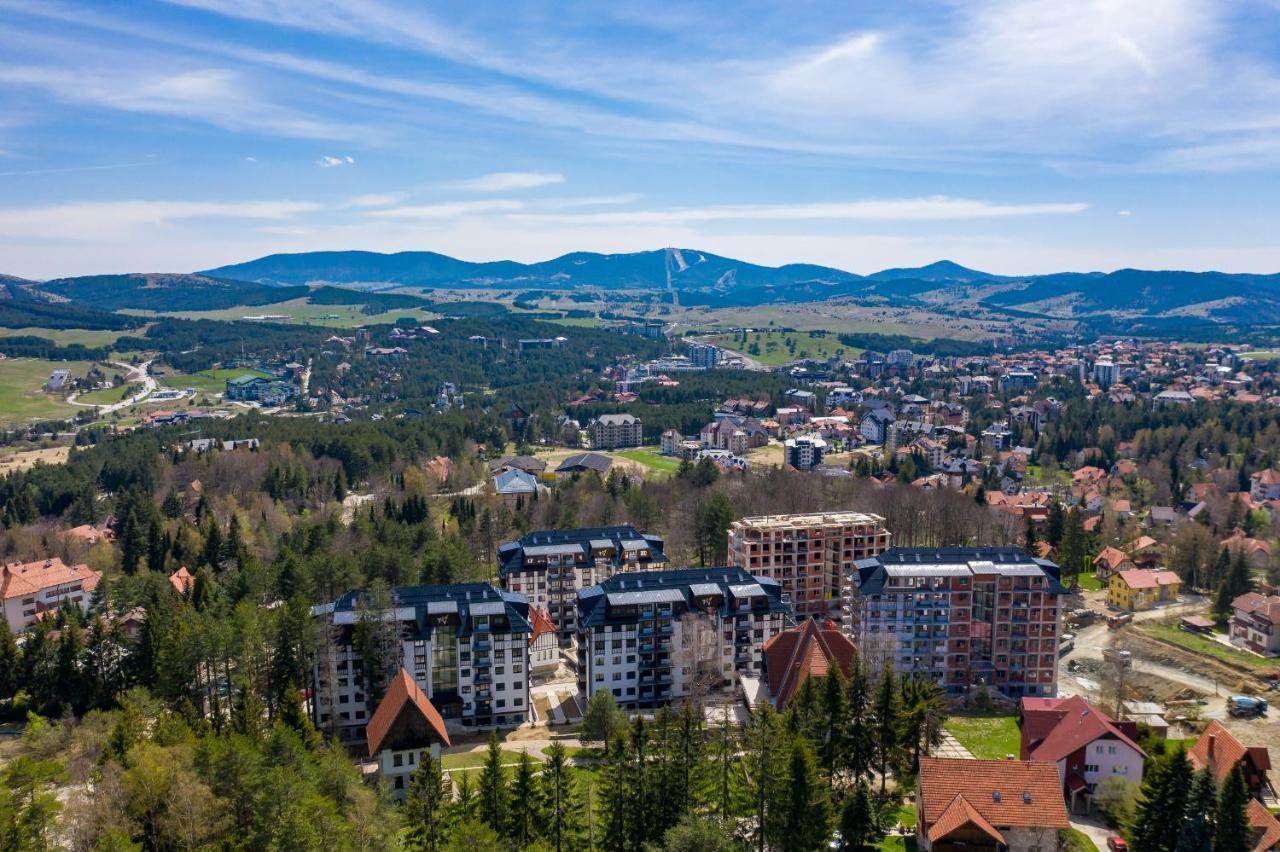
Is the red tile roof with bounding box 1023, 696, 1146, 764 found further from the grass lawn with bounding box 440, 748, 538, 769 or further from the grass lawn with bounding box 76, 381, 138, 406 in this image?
the grass lawn with bounding box 76, 381, 138, 406

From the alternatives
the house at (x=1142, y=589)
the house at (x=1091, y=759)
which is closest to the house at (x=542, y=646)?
the house at (x=1091, y=759)

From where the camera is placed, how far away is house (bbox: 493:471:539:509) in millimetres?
73125

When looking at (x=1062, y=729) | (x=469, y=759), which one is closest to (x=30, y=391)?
(x=469, y=759)

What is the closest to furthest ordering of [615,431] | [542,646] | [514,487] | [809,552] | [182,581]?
[542,646], [809,552], [182,581], [514,487], [615,431]

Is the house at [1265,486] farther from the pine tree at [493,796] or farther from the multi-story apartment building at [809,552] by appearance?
the pine tree at [493,796]

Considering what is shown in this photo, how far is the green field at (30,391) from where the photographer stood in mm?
121375

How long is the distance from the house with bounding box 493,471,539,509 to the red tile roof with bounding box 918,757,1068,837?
47988 millimetres

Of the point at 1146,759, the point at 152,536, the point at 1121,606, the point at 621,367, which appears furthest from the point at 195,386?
the point at 1146,759

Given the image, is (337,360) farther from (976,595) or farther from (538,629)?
(976,595)

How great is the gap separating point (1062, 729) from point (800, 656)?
9195 mm

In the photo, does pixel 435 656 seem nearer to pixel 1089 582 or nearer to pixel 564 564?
pixel 564 564

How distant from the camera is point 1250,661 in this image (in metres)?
44.1

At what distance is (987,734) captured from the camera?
3656cm

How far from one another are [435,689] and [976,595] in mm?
23557
